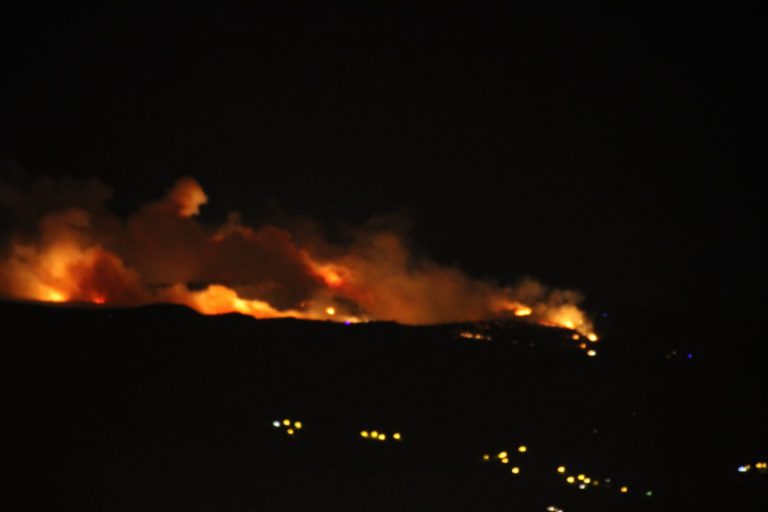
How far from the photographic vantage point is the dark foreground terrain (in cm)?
1232

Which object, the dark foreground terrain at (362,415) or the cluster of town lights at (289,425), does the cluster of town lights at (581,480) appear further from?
the cluster of town lights at (289,425)

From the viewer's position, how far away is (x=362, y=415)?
597 inches

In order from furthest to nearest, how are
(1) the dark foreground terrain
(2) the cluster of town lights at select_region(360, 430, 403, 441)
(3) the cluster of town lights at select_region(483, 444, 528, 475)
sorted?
(3) the cluster of town lights at select_region(483, 444, 528, 475) < (2) the cluster of town lights at select_region(360, 430, 403, 441) < (1) the dark foreground terrain

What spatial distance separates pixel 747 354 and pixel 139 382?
14.0 m

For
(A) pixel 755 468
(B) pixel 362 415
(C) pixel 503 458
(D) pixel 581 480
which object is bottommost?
(D) pixel 581 480

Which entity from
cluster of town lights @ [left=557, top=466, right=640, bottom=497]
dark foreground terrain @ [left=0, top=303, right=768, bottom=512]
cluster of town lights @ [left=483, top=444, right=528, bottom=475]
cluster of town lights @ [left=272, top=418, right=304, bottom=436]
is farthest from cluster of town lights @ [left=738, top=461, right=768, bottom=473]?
cluster of town lights @ [left=272, top=418, right=304, bottom=436]

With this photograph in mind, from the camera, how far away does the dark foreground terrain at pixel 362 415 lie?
40.4 feet

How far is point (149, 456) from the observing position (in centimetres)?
1243

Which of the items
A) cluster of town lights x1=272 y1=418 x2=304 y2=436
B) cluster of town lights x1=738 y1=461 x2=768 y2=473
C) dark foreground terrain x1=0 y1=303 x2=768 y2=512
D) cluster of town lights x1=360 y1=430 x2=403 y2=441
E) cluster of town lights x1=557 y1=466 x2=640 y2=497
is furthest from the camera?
cluster of town lights x1=738 y1=461 x2=768 y2=473

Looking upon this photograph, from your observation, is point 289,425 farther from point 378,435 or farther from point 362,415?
point 378,435

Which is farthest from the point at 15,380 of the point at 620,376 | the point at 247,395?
the point at 620,376

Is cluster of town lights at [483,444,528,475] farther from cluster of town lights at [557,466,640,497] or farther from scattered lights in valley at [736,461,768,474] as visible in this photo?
scattered lights in valley at [736,461,768,474]

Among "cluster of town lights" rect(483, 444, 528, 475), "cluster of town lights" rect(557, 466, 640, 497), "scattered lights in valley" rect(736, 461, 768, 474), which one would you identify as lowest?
"cluster of town lights" rect(557, 466, 640, 497)

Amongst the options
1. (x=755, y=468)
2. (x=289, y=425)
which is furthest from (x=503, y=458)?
(x=755, y=468)
